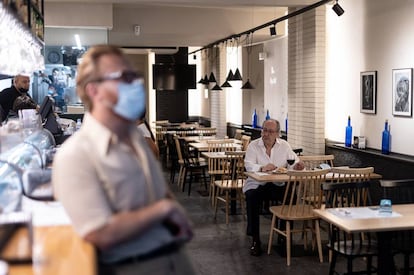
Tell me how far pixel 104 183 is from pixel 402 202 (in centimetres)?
384

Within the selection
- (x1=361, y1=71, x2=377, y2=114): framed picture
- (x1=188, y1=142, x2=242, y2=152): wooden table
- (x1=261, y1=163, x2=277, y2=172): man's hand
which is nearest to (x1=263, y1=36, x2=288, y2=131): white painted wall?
(x1=188, y1=142, x2=242, y2=152): wooden table

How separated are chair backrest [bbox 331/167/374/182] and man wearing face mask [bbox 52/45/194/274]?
381 centimetres

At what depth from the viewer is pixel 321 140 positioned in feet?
25.4

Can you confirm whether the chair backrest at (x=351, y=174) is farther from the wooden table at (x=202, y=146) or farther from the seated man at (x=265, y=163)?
the wooden table at (x=202, y=146)

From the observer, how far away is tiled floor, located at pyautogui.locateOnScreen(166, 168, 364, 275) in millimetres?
5136

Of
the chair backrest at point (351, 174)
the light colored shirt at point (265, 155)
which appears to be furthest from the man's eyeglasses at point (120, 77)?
the light colored shirt at point (265, 155)

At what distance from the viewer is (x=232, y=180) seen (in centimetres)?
721

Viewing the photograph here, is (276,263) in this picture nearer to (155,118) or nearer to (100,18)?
(100,18)

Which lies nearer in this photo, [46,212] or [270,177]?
[46,212]

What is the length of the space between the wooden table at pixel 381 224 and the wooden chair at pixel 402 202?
0.77 ft

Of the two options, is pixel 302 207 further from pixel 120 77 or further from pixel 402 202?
pixel 120 77

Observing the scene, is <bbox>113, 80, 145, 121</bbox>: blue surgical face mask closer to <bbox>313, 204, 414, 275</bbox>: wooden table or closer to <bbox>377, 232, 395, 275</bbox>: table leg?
<bbox>313, 204, 414, 275</bbox>: wooden table

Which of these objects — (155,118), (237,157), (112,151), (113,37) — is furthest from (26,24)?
(155,118)

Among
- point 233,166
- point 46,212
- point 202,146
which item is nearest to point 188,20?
point 202,146
